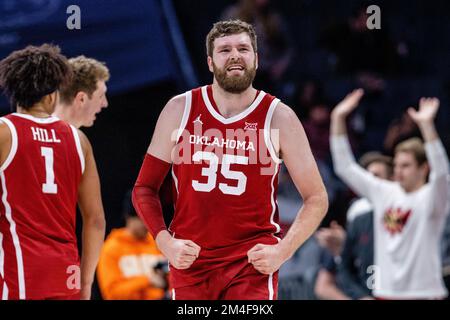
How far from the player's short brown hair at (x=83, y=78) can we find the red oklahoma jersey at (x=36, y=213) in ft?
2.33

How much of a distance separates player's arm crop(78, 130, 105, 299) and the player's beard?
75 centimetres

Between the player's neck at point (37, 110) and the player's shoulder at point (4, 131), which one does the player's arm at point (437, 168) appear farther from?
the player's shoulder at point (4, 131)

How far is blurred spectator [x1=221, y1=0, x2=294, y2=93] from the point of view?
919 cm

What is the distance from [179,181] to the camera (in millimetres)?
4531

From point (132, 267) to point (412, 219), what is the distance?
2251mm

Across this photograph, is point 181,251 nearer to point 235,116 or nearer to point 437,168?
point 235,116

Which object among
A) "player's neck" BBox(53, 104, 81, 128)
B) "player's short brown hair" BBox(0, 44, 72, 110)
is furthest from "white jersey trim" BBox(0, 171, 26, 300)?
"player's neck" BBox(53, 104, 81, 128)

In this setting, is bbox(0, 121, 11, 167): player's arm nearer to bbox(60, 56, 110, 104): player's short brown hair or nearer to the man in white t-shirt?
bbox(60, 56, 110, 104): player's short brown hair

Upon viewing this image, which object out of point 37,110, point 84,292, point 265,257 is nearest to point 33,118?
point 37,110

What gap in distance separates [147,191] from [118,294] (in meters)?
3.01

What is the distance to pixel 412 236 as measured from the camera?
726cm

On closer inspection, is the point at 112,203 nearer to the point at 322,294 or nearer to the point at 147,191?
the point at 322,294

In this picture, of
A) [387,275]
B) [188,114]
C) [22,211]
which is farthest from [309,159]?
[387,275]

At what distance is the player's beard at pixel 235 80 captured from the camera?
14.8 feet
